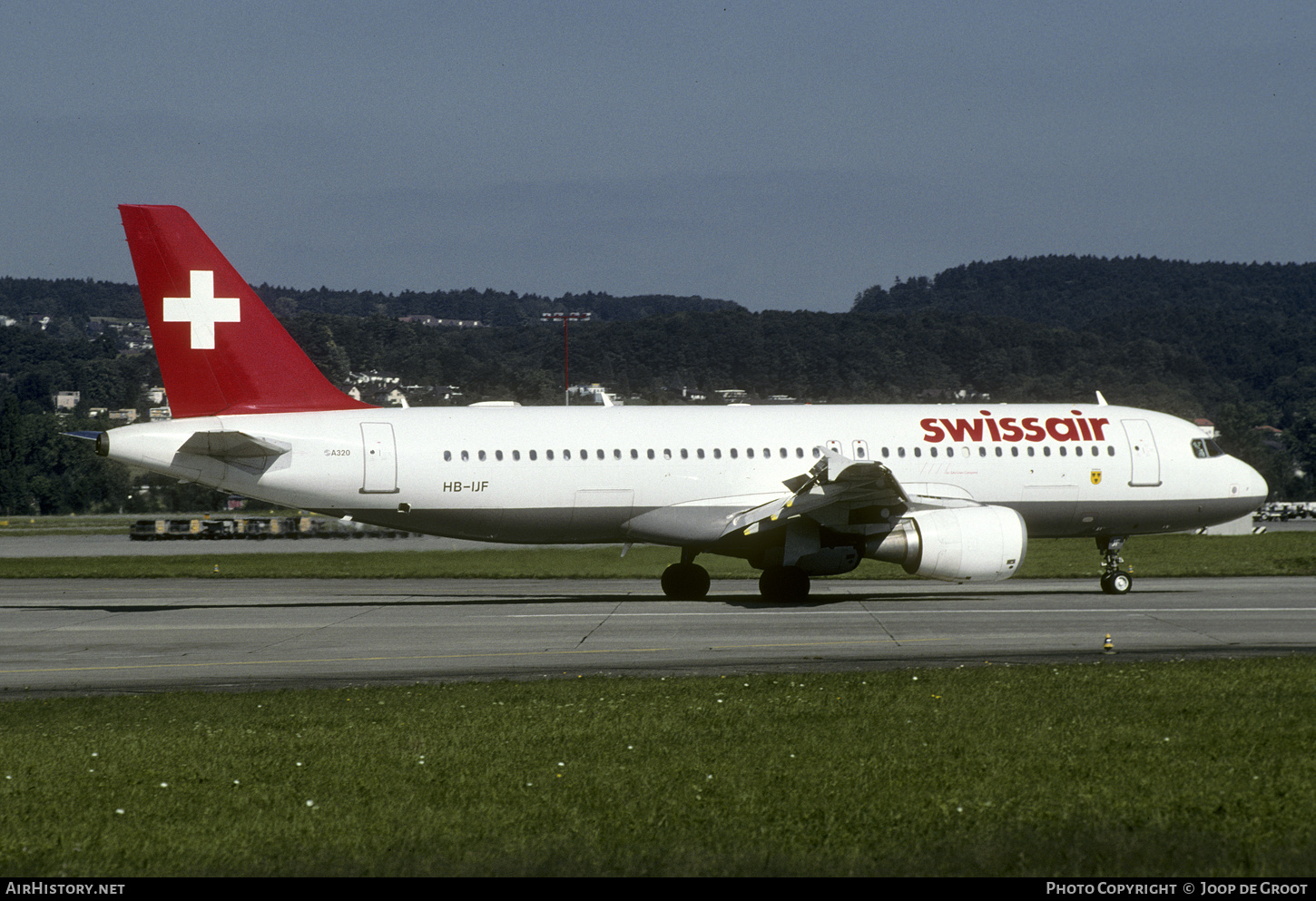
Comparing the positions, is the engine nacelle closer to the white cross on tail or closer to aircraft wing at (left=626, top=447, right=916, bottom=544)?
aircraft wing at (left=626, top=447, right=916, bottom=544)

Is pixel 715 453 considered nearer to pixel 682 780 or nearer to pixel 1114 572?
pixel 1114 572

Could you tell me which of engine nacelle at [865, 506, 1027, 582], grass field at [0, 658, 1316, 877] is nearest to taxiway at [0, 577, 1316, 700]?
engine nacelle at [865, 506, 1027, 582]

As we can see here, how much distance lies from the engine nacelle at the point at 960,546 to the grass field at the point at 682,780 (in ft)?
31.7

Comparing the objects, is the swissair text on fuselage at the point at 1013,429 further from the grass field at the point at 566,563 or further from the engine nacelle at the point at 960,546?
the grass field at the point at 566,563

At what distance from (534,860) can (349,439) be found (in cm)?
1859

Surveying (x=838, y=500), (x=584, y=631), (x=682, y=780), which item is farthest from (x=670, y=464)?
(x=682, y=780)

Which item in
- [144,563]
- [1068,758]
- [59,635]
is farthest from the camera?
[144,563]

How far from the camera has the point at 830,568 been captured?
2589cm

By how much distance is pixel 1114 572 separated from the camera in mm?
28688

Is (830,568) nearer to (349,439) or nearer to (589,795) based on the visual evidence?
(349,439)

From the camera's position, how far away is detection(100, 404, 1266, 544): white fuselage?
25.0 m

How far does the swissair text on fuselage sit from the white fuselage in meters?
0.04
